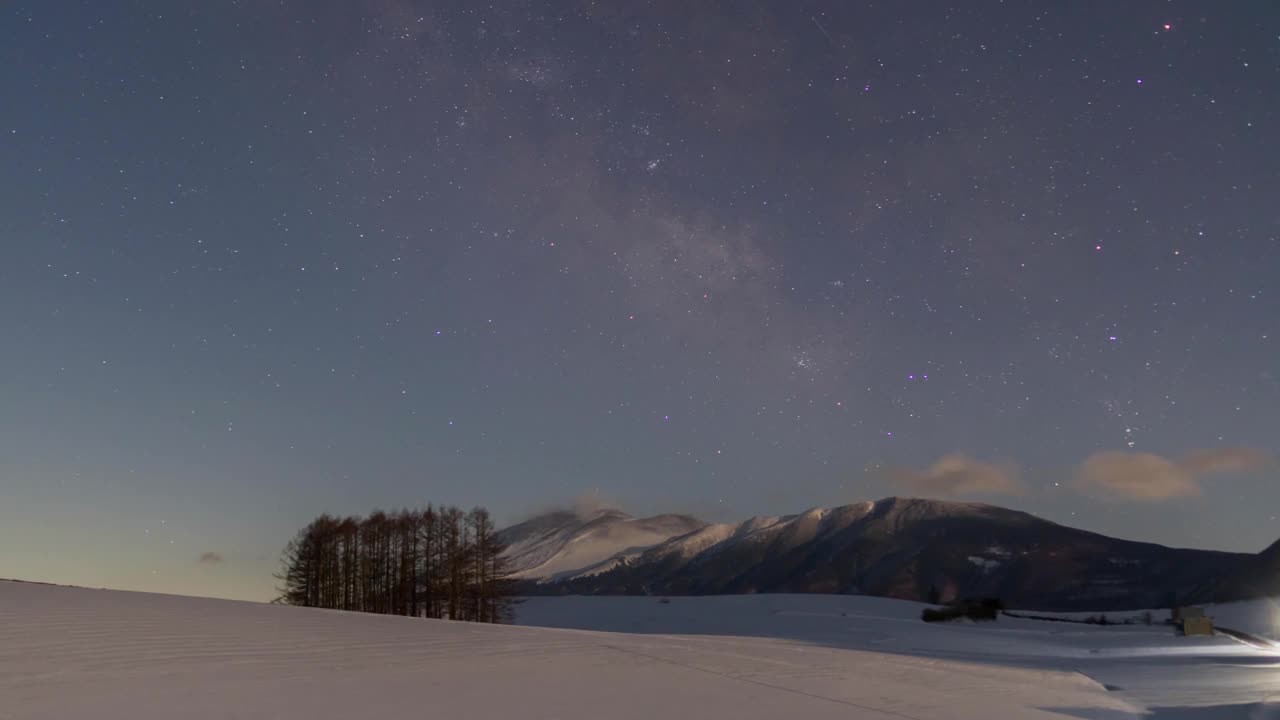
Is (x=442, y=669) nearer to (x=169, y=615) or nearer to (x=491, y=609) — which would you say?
(x=169, y=615)

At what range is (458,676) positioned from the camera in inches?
345

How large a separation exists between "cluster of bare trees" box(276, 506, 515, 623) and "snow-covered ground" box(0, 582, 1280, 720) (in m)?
26.1

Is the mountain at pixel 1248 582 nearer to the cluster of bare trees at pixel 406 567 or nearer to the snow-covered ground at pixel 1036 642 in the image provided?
the snow-covered ground at pixel 1036 642

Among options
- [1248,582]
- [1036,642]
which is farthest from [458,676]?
[1248,582]

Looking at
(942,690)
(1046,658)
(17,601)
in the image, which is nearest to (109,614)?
(17,601)

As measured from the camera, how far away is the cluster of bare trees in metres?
43.5

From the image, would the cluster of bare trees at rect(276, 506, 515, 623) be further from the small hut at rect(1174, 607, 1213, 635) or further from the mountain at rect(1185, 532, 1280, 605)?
the mountain at rect(1185, 532, 1280, 605)

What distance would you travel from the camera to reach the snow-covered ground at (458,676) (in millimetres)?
6820

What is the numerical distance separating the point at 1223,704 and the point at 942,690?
129 inches

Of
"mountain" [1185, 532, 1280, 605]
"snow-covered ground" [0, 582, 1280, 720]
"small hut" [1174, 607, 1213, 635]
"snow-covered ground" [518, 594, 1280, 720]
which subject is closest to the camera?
"snow-covered ground" [0, 582, 1280, 720]

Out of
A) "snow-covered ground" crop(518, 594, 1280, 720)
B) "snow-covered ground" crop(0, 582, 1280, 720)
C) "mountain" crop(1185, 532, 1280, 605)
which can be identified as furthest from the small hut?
"mountain" crop(1185, 532, 1280, 605)

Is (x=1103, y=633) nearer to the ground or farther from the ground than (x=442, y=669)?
nearer to the ground

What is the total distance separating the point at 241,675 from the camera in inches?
314

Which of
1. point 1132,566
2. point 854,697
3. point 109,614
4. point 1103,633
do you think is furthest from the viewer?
point 1132,566
